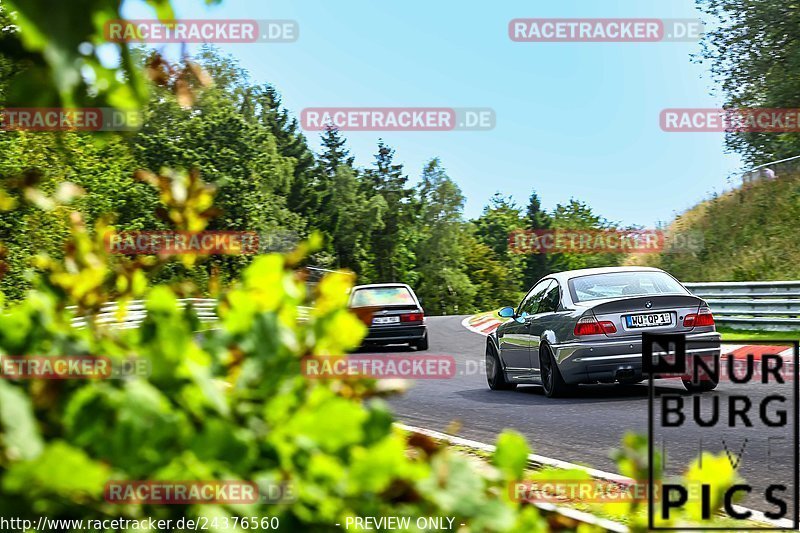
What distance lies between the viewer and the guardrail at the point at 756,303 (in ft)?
65.5

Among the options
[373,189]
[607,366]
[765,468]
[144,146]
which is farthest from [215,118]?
[765,468]

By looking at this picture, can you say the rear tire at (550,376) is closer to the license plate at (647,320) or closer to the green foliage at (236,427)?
the license plate at (647,320)

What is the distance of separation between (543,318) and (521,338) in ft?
2.42

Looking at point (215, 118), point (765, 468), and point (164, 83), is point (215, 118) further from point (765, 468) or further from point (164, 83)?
point (164, 83)

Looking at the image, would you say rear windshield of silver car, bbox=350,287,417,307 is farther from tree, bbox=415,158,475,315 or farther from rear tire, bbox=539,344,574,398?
tree, bbox=415,158,475,315

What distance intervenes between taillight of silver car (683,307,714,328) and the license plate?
19cm

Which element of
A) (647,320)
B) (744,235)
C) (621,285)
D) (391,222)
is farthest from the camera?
(391,222)

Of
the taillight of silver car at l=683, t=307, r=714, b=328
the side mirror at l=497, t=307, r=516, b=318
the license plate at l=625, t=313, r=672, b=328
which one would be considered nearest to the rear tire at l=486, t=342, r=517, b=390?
the side mirror at l=497, t=307, r=516, b=318

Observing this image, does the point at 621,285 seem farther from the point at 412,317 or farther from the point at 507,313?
the point at 412,317

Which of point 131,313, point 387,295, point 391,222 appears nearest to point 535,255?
point 391,222

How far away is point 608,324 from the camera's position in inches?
428

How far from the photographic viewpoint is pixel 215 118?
200 ft

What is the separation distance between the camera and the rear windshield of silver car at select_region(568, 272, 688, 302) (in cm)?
1127

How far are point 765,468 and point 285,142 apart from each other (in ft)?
307
